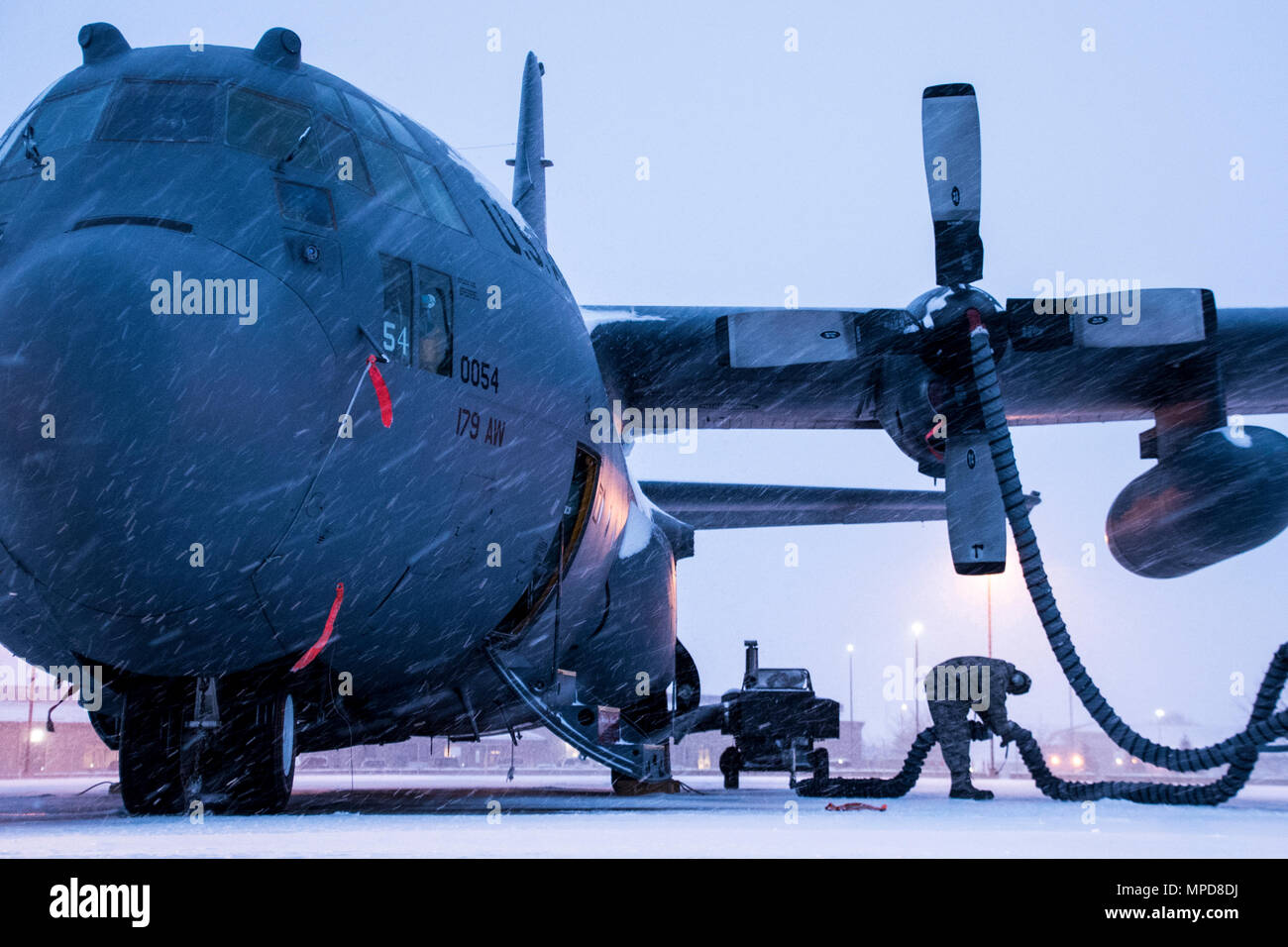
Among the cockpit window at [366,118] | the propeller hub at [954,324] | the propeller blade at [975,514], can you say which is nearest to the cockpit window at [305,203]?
the cockpit window at [366,118]

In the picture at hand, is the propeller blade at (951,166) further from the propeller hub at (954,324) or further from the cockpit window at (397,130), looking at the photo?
the cockpit window at (397,130)

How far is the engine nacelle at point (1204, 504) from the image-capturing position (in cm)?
1033

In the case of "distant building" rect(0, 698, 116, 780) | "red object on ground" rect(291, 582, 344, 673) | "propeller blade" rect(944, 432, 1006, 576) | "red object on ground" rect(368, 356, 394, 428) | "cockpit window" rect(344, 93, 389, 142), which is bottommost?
"distant building" rect(0, 698, 116, 780)

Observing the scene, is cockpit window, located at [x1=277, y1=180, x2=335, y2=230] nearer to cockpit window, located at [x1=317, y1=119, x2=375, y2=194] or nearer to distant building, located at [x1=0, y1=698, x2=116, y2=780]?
cockpit window, located at [x1=317, y1=119, x2=375, y2=194]

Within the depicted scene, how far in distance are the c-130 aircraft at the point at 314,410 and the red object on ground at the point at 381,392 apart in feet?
0.05

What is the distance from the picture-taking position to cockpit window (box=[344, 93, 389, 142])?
708 cm

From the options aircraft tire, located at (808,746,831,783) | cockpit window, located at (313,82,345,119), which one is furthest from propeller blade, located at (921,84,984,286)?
aircraft tire, located at (808,746,831,783)

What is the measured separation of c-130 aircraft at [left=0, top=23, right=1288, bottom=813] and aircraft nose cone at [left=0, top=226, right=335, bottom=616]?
13 mm

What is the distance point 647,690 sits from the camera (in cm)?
1203

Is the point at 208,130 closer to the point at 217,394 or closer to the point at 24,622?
the point at 217,394

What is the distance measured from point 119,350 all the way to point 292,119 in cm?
208

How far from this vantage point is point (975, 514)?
9.45 m

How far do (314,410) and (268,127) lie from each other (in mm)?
1807
